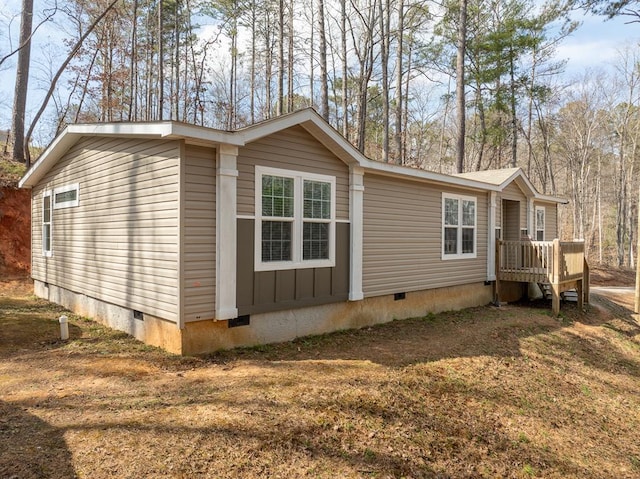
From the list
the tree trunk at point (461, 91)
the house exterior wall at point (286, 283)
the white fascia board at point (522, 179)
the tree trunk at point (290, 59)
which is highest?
the tree trunk at point (290, 59)

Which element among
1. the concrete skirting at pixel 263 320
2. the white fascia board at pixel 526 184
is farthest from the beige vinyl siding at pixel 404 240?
the white fascia board at pixel 526 184

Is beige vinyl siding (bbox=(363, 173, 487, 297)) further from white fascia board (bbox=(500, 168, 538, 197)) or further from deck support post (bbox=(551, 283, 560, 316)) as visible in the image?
deck support post (bbox=(551, 283, 560, 316))

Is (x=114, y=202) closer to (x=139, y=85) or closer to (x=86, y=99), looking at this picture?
(x=86, y=99)

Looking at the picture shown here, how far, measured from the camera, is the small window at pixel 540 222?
1280cm

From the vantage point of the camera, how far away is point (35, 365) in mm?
5297

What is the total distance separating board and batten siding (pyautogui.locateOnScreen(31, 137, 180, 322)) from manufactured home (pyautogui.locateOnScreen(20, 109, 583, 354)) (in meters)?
0.03

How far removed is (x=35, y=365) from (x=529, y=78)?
24.9 meters

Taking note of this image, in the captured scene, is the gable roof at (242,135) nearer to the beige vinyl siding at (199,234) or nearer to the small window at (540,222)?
the beige vinyl siding at (199,234)

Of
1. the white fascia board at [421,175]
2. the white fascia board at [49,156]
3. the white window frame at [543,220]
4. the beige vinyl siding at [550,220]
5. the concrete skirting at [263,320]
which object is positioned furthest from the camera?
the beige vinyl siding at [550,220]

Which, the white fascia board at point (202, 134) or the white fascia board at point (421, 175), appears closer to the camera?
the white fascia board at point (202, 134)

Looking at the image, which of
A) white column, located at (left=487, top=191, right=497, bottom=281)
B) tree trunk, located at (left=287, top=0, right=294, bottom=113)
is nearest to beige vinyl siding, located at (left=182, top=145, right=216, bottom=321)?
white column, located at (left=487, top=191, right=497, bottom=281)

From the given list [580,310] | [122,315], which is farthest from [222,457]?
[580,310]

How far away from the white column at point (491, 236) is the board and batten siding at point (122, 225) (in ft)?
27.4

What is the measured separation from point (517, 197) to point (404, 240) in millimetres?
5273
